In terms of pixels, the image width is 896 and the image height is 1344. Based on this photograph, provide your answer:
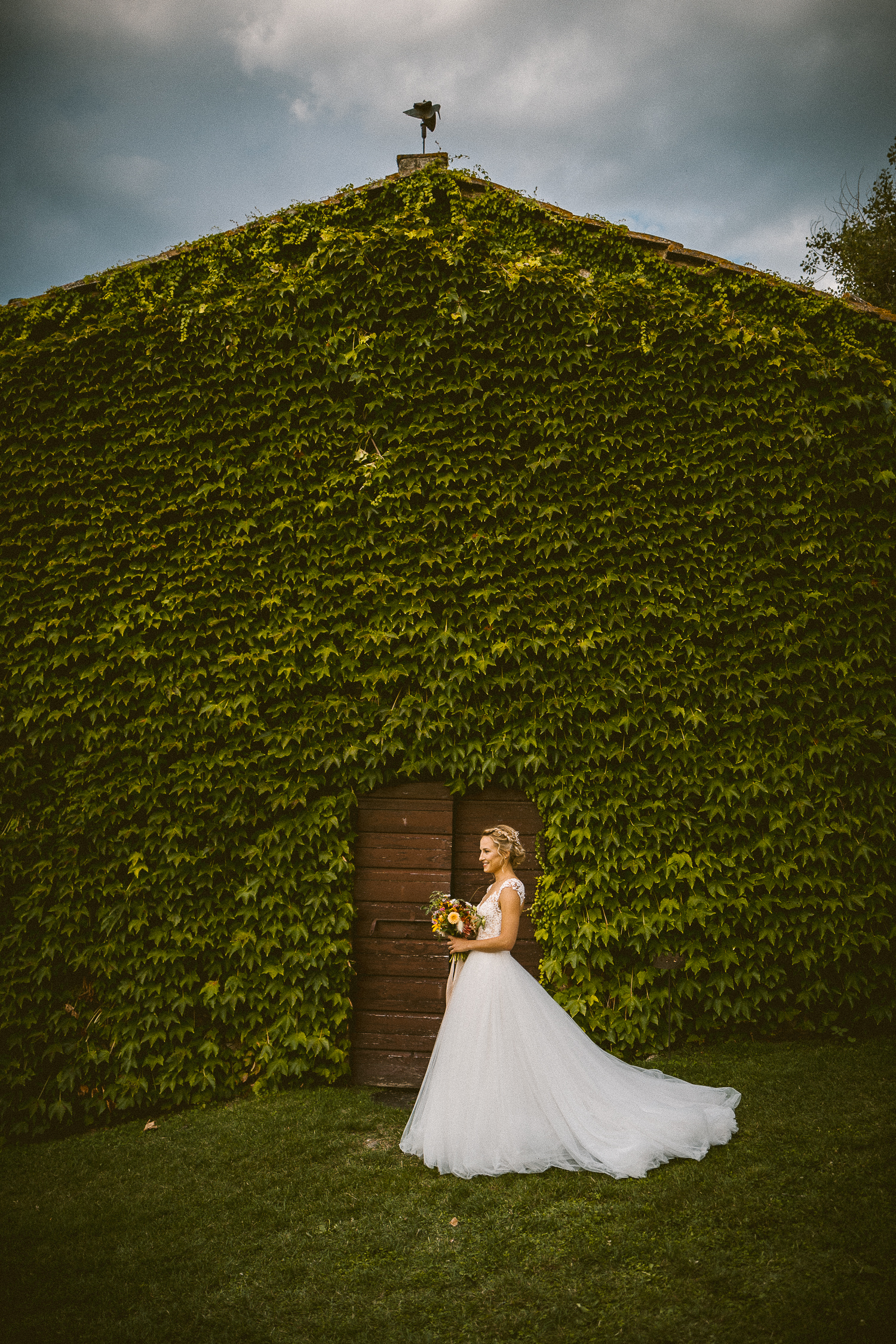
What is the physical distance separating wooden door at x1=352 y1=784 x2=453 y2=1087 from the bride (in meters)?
1.51

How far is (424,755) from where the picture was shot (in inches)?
265

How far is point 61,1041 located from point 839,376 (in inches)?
354

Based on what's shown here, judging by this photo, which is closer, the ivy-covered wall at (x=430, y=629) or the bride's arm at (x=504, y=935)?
the bride's arm at (x=504, y=935)

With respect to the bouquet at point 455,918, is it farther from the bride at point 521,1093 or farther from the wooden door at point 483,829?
the wooden door at point 483,829

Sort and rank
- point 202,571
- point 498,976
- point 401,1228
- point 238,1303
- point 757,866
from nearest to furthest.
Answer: point 238,1303
point 401,1228
point 498,976
point 757,866
point 202,571

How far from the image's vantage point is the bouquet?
4.99 meters

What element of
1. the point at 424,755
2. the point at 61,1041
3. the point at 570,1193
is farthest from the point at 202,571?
the point at 570,1193

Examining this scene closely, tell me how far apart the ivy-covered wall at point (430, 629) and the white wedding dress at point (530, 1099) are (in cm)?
136

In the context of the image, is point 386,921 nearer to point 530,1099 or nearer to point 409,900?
point 409,900

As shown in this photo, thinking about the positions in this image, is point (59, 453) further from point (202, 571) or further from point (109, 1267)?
point (109, 1267)

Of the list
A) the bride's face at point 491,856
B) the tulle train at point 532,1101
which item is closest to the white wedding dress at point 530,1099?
the tulle train at point 532,1101

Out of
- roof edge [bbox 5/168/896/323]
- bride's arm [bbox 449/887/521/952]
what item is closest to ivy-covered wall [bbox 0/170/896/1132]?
roof edge [bbox 5/168/896/323]

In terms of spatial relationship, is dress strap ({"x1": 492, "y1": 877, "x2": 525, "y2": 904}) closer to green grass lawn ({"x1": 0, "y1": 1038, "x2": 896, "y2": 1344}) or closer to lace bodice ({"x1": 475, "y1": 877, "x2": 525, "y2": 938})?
lace bodice ({"x1": 475, "y1": 877, "x2": 525, "y2": 938})

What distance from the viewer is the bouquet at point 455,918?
499 cm
